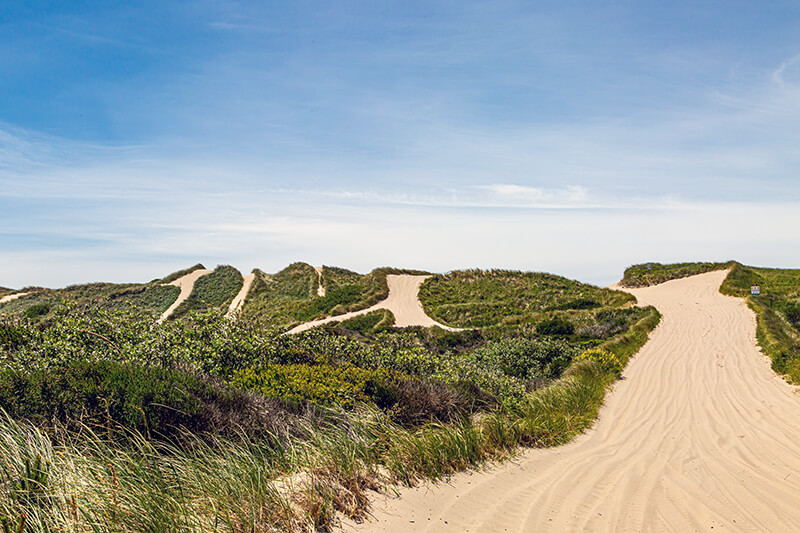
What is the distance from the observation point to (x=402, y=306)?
31.6 metres

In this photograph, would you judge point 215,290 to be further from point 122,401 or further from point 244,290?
point 122,401

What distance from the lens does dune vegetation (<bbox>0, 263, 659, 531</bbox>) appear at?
3523 millimetres

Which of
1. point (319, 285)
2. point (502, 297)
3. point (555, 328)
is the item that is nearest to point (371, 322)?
point (502, 297)

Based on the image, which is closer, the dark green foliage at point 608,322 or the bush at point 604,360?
the bush at point 604,360

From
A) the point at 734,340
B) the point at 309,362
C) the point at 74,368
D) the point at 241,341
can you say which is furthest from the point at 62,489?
the point at 734,340

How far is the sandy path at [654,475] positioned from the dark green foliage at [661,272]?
1113 inches

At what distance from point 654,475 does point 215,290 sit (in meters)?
39.0

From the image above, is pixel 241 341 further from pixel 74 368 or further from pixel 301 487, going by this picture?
pixel 301 487

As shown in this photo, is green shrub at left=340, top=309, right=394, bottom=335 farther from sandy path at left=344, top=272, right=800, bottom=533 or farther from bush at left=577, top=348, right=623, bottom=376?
sandy path at left=344, top=272, right=800, bottom=533

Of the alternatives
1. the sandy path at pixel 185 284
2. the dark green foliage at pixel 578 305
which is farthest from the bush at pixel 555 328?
the sandy path at pixel 185 284

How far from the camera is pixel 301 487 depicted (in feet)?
13.6

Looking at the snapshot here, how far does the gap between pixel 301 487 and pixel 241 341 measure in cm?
430

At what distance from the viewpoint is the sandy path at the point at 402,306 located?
1108 inches

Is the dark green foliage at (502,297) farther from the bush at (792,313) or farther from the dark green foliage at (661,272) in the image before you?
the bush at (792,313)
